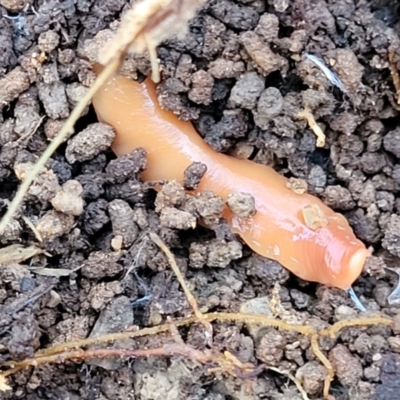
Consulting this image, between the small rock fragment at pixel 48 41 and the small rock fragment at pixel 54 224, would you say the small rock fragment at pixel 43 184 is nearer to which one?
Answer: the small rock fragment at pixel 54 224

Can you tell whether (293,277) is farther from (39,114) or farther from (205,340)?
(39,114)

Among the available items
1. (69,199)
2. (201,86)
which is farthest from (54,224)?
(201,86)

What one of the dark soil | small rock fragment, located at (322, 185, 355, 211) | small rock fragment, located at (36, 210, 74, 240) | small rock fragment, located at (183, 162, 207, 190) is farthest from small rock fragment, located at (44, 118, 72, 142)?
small rock fragment, located at (322, 185, 355, 211)

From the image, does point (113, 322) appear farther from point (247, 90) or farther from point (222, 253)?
point (247, 90)

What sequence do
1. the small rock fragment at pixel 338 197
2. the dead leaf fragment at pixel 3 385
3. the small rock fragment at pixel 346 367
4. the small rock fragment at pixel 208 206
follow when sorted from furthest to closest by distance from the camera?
1. the small rock fragment at pixel 338 197
2. the small rock fragment at pixel 208 206
3. the small rock fragment at pixel 346 367
4. the dead leaf fragment at pixel 3 385

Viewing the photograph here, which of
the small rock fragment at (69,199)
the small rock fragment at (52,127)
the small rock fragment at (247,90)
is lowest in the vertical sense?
the small rock fragment at (247,90)

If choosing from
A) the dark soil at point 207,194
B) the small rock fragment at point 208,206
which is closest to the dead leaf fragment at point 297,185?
the dark soil at point 207,194

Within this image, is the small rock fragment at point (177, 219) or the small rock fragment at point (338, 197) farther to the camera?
the small rock fragment at point (338, 197)

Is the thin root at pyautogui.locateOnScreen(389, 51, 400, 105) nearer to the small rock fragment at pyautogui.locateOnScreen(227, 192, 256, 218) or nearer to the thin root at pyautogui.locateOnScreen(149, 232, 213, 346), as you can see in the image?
the small rock fragment at pyautogui.locateOnScreen(227, 192, 256, 218)
